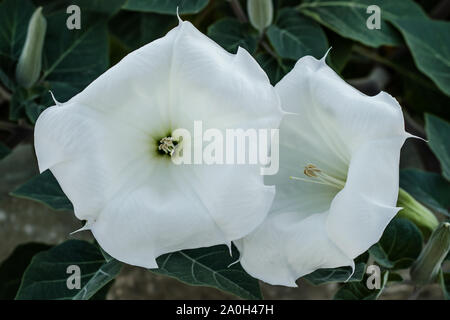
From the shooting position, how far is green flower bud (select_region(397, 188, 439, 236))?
0.72 metres

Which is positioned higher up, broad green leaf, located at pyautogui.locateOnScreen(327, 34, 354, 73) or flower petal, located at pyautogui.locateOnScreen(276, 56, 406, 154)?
broad green leaf, located at pyautogui.locateOnScreen(327, 34, 354, 73)

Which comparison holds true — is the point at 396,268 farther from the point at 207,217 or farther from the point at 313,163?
the point at 207,217

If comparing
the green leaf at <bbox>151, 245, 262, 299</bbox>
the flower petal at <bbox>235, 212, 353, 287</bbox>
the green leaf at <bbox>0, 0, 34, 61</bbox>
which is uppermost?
the green leaf at <bbox>0, 0, 34, 61</bbox>

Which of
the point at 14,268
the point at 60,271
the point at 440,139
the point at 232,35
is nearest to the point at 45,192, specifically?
the point at 60,271

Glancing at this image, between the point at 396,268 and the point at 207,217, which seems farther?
the point at 396,268

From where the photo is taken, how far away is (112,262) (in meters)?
0.70

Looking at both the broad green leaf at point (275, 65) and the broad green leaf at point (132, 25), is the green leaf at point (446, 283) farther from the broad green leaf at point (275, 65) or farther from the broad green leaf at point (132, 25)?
the broad green leaf at point (132, 25)

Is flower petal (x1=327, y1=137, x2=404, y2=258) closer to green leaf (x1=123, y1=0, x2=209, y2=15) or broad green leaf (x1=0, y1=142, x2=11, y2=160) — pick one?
green leaf (x1=123, y1=0, x2=209, y2=15)

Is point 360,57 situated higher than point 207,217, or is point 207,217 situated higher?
point 360,57

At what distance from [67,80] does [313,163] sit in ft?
1.25

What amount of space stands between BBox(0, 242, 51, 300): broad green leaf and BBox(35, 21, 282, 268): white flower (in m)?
0.38

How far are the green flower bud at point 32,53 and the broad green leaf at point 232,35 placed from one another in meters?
0.21

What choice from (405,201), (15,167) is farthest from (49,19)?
(405,201)

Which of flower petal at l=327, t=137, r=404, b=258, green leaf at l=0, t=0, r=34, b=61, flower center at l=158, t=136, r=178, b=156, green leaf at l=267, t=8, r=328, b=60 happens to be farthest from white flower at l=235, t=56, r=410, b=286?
green leaf at l=0, t=0, r=34, b=61
